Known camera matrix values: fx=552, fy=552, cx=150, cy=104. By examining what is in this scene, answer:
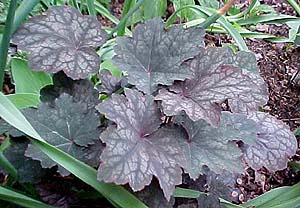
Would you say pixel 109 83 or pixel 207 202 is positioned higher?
pixel 109 83

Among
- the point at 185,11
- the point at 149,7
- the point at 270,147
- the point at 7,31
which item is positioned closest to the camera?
the point at 7,31

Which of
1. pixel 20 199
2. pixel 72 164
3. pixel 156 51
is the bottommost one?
pixel 20 199

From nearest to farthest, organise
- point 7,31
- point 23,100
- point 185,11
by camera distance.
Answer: point 7,31 < point 23,100 < point 185,11

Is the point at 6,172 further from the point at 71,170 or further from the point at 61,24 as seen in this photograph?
the point at 61,24

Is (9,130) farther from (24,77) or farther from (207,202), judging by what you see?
(207,202)

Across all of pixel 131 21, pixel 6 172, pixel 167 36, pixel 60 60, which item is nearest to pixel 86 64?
pixel 60 60

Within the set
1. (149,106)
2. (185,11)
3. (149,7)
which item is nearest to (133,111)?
(149,106)

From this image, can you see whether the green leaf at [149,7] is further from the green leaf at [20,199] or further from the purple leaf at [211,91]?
the green leaf at [20,199]
